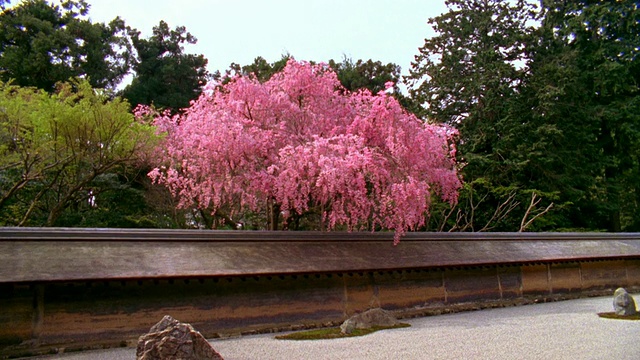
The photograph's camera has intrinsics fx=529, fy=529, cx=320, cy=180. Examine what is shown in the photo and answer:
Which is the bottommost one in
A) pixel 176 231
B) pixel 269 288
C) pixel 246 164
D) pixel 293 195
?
pixel 269 288

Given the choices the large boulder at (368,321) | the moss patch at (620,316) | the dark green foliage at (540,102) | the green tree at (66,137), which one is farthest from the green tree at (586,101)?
the green tree at (66,137)

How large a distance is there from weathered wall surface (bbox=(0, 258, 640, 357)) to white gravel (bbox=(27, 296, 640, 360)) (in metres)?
0.34

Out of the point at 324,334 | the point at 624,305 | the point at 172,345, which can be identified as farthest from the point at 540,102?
the point at 172,345

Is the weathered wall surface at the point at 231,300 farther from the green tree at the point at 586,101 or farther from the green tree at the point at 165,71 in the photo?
the green tree at the point at 165,71

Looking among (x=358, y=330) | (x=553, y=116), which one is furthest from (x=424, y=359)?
(x=553, y=116)

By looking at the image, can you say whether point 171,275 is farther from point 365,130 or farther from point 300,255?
point 365,130

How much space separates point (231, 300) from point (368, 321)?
191cm

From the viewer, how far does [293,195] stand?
28.8 ft

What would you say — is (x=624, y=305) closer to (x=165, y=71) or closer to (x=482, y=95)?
(x=482, y=95)

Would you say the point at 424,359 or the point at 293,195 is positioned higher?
the point at 293,195

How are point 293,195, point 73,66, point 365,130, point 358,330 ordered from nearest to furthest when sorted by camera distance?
point 358,330 → point 293,195 → point 365,130 → point 73,66

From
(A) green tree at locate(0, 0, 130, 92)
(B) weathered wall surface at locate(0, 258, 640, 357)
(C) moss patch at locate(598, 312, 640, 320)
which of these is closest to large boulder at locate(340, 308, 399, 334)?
(B) weathered wall surface at locate(0, 258, 640, 357)

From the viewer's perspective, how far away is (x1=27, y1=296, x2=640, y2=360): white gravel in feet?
18.8

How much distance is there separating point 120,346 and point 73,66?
1776 cm
